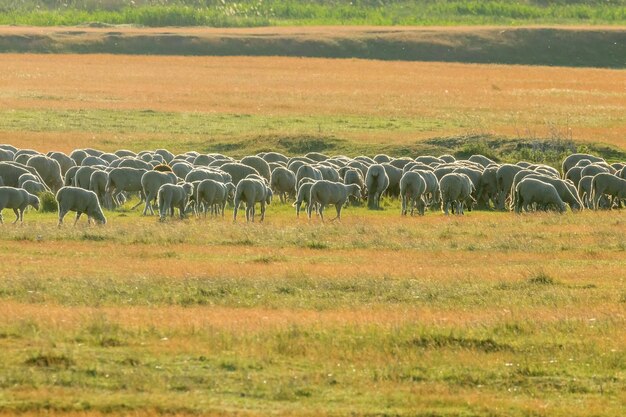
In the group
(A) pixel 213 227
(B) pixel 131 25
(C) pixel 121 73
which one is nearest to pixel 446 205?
(A) pixel 213 227

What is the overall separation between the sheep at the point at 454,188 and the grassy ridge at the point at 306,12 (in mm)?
73526

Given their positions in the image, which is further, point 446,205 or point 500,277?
point 446,205

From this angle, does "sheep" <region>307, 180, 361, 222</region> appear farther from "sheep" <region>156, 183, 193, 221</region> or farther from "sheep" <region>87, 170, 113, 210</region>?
"sheep" <region>87, 170, 113, 210</region>

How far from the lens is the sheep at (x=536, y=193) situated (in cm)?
3106

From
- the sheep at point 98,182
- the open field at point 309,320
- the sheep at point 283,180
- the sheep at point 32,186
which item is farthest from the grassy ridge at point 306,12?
the open field at point 309,320

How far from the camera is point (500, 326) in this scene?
16438mm

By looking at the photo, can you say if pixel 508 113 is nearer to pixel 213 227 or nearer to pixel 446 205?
pixel 446 205

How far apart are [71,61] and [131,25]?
21.6 m

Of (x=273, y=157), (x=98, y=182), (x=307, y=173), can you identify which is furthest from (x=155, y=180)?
(x=273, y=157)

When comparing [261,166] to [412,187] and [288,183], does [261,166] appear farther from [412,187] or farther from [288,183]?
[412,187]

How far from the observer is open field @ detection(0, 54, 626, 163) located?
4353 cm

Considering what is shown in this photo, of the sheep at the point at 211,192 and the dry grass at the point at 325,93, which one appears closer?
the sheep at the point at 211,192

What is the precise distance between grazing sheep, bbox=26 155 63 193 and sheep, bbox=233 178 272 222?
5.65 m

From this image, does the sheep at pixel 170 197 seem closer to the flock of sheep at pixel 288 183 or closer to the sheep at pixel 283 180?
the flock of sheep at pixel 288 183
